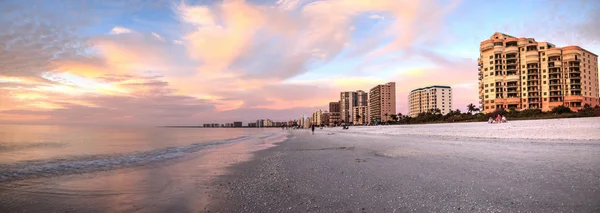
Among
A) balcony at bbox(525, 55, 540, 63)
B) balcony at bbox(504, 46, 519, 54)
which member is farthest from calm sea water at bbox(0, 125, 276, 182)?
balcony at bbox(525, 55, 540, 63)

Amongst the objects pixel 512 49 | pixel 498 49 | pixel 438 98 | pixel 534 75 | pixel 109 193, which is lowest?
pixel 109 193

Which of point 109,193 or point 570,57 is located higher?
point 570,57

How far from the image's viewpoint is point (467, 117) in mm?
73000

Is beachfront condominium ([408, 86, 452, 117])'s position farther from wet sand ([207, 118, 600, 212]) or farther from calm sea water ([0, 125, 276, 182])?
wet sand ([207, 118, 600, 212])

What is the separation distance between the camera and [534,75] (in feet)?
307

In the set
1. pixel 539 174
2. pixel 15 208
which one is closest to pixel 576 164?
pixel 539 174

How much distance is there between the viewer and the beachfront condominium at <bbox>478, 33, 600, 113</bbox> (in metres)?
89.5

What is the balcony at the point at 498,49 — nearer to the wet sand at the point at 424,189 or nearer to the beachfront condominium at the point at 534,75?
the beachfront condominium at the point at 534,75

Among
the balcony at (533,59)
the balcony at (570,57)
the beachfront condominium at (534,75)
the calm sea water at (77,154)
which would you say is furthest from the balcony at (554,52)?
the calm sea water at (77,154)

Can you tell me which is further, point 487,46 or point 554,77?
point 487,46

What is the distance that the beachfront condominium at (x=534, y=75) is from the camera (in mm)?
89500

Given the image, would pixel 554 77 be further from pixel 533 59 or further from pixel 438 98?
pixel 438 98

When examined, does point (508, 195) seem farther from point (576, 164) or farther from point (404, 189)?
point (576, 164)

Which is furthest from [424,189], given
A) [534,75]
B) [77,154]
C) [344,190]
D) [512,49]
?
[534,75]
